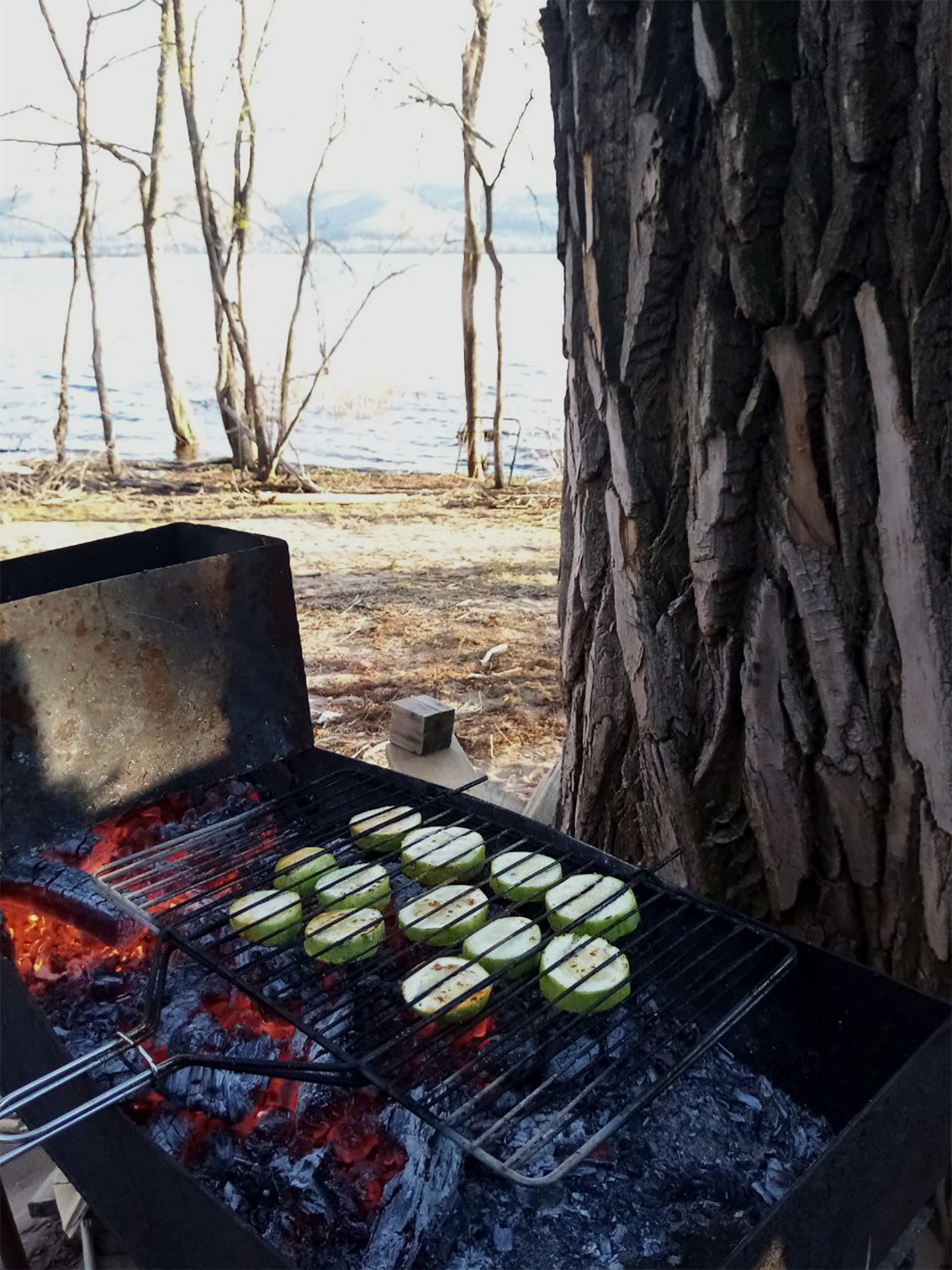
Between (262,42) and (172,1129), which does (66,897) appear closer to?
(172,1129)

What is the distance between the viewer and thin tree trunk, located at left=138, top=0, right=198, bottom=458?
9.84 metres

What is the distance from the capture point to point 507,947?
5.66 ft

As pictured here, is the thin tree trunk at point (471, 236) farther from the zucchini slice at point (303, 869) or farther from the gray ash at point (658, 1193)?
the gray ash at point (658, 1193)

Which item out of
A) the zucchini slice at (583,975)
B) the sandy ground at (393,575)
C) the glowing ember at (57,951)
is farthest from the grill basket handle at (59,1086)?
the sandy ground at (393,575)

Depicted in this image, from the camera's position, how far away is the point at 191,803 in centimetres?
233

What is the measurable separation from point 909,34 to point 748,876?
138cm

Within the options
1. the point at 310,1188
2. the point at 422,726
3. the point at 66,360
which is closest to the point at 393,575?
the point at 422,726

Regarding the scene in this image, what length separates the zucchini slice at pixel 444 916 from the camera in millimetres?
1795

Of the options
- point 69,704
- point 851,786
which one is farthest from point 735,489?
point 69,704

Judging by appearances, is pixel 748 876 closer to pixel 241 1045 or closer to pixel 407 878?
pixel 407 878

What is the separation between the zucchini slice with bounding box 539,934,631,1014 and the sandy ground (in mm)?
1802

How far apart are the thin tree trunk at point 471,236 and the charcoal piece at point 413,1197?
9068 mm

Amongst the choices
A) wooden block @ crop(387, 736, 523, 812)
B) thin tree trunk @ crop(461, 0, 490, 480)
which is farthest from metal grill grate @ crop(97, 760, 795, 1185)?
thin tree trunk @ crop(461, 0, 490, 480)

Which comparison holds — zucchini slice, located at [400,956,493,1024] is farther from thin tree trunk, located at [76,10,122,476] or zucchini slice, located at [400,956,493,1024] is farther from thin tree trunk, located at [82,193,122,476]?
thin tree trunk, located at [82,193,122,476]
